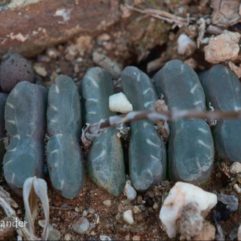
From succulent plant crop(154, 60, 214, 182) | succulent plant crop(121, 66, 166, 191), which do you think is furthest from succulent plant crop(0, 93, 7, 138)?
succulent plant crop(154, 60, 214, 182)

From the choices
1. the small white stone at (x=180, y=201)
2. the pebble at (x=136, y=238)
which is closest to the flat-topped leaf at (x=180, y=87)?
the small white stone at (x=180, y=201)

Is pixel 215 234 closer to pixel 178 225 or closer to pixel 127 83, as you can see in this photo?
pixel 178 225

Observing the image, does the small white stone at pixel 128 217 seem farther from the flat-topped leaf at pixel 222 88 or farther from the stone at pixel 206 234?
the flat-topped leaf at pixel 222 88

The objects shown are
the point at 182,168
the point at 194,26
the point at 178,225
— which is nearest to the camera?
the point at 178,225

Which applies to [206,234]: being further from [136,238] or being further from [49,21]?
[49,21]

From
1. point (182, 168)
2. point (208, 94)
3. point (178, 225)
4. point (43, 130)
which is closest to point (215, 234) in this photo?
point (178, 225)
